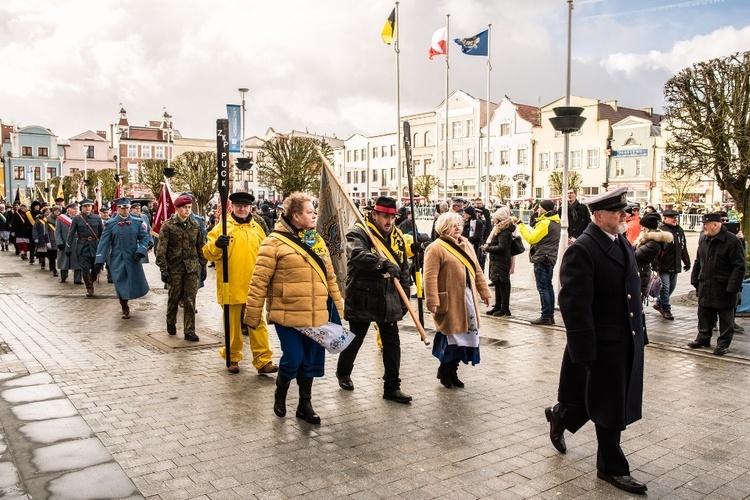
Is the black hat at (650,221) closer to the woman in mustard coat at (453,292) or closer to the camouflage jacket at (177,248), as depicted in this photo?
the woman in mustard coat at (453,292)

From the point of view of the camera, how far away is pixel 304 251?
5551 mm

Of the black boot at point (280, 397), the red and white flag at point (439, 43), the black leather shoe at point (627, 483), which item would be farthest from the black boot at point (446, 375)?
the red and white flag at point (439, 43)

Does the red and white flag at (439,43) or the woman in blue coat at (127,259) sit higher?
the red and white flag at (439,43)

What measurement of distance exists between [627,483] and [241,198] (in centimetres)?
478

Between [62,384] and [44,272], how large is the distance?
42.0 feet

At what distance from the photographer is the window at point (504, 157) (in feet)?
197

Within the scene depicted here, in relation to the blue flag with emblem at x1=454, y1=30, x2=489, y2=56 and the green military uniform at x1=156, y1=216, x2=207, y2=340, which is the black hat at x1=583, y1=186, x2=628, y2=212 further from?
the blue flag with emblem at x1=454, y1=30, x2=489, y2=56

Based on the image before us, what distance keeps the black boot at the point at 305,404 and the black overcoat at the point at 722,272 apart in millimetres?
5627

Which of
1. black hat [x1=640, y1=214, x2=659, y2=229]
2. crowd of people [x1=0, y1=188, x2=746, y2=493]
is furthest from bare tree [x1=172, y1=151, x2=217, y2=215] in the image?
black hat [x1=640, y1=214, x2=659, y2=229]

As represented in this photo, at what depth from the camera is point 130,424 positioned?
5.41 m

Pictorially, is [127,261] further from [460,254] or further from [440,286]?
[460,254]

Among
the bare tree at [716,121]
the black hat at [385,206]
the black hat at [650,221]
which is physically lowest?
the black hat at [650,221]

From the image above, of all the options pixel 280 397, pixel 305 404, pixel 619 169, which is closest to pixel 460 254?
pixel 305 404

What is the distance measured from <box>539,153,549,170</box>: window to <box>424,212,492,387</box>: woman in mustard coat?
2074 inches
